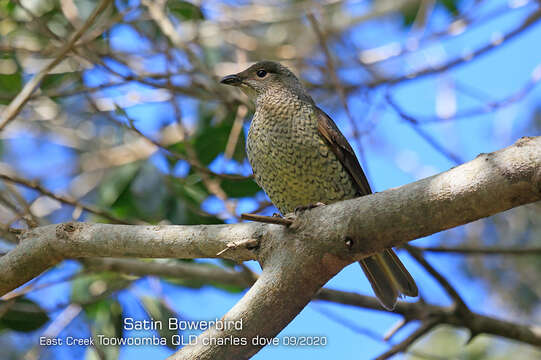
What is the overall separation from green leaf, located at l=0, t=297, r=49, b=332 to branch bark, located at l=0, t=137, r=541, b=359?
4.02 feet

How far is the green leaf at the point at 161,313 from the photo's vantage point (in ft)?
12.1

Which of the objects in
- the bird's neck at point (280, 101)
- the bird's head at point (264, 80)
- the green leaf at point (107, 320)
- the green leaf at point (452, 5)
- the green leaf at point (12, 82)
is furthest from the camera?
the green leaf at point (452, 5)

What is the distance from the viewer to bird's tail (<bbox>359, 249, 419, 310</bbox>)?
332 centimetres

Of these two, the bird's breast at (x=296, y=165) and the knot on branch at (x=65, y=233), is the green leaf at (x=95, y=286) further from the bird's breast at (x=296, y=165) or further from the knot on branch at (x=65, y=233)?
the knot on branch at (x=65, y=233)

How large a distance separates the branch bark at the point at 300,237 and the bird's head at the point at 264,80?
72.5 inches

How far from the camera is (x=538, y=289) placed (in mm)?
5512

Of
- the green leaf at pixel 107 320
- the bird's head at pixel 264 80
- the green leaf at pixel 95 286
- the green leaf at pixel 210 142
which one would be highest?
the bird's head at pixel 264 80

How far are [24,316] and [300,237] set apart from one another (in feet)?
7.19

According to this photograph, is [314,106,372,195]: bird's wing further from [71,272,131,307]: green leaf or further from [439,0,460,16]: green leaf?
[439,0,460,16]: green leaf

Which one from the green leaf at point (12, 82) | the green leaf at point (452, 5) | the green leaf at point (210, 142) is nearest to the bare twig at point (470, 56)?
the green leaf at point (452, 5)

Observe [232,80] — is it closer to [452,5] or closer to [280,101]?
[280,101]

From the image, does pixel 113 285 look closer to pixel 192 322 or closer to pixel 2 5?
pixel 192 322

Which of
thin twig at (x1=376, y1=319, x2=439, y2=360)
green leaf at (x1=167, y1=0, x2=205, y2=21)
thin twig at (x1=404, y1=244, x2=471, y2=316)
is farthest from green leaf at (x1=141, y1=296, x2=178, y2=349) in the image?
green leaf at (x1=167, y1=0, x2=205, y2=21)

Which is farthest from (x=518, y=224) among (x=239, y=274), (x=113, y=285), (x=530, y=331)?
(x=113, y=285)
